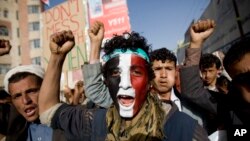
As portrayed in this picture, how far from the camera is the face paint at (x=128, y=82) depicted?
2064 mm

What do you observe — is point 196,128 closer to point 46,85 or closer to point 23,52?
point 46,85

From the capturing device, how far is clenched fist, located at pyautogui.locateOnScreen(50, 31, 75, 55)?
7.23ft

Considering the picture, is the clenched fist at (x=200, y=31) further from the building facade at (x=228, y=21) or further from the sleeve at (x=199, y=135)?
the building facade at (x=228, y=21)

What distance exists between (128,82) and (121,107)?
0.17 metres

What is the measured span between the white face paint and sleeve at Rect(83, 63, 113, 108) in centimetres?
45

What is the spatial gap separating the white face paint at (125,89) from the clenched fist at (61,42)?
0.37 metres

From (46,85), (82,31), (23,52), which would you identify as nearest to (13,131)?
(46,85)

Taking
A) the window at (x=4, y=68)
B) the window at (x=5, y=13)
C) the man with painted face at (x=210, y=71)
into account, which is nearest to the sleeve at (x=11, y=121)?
the man with painted face at (x=210, y=71)

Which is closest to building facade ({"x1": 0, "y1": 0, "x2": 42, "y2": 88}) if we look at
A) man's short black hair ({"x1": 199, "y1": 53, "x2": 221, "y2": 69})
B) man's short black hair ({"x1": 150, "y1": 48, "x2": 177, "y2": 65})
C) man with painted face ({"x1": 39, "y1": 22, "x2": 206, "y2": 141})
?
man's short black hair ({"x1": 199, "y1": 53, "x2": 221, "y2": 69})

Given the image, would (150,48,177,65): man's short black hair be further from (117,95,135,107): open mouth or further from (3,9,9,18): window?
(3,9,9,18): window

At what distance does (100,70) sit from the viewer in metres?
2.57

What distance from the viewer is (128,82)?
2.12 m

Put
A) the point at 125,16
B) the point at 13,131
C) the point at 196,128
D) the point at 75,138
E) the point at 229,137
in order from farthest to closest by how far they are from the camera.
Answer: the point at 125,16, the point at 13,131, the point at 229,137, the point at 75,138, the point at 196,128

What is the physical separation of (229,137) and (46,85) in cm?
127
